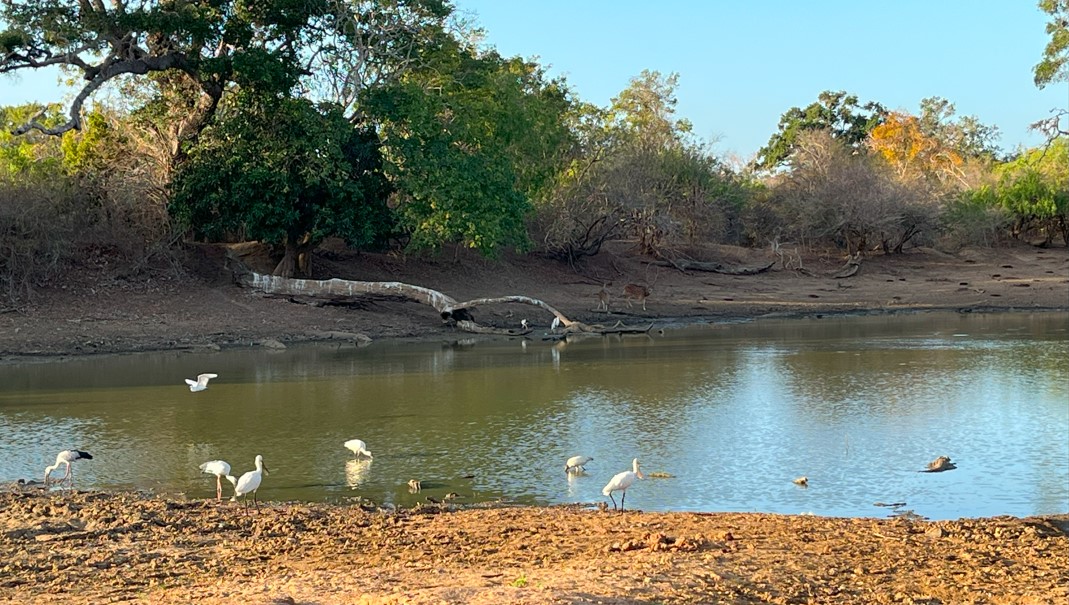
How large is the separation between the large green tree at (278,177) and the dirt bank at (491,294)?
1.95 meters

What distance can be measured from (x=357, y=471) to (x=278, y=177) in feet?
57.5

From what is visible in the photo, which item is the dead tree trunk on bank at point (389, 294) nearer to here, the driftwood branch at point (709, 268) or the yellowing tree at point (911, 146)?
the driftwood branch at point (709, 268)

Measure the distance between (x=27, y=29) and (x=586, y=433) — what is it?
19691 mm

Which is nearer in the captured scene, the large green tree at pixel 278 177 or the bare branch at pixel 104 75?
the bare branch at pixel 104 75

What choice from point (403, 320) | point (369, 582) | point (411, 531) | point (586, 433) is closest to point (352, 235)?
point (403, 320)

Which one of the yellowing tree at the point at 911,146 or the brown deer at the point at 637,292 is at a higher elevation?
the yellowing tree at the point at 911,146

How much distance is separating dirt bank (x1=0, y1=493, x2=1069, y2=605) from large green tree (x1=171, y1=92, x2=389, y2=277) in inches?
754

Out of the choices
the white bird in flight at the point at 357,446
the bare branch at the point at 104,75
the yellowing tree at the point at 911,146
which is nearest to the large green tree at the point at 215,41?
the bare branch at the point at 104,75

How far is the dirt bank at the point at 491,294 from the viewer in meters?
25.9

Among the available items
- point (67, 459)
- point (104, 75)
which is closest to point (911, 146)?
point (104, 75)

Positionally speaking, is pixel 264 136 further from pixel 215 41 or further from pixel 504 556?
pixel 504 556

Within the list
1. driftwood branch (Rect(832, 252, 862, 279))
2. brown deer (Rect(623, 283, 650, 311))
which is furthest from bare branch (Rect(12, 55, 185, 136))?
driftwood branch (Rect(832, 252, 862, 279))

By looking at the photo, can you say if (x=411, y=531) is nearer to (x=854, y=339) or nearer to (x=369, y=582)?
(x=369, y=582)

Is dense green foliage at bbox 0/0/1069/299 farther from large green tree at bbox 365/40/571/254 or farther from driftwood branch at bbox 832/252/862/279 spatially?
driftwood branch at bbox 832/252/862/279
